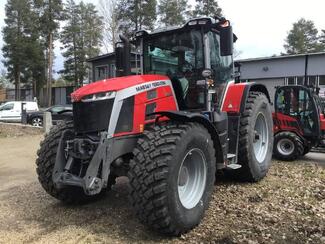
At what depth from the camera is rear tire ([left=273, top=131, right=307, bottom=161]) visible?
11836 millimetres

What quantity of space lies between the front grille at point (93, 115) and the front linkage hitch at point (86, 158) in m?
0.18

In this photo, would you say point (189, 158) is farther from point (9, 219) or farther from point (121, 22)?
point (121, 22)

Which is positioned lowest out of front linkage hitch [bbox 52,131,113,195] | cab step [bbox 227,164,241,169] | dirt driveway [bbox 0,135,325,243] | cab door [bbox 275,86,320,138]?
dirt driveway [bbox 0,135,325,243]

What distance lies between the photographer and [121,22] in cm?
4594

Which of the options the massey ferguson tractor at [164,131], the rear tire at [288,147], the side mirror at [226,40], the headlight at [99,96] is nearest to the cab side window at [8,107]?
the rear tire at [288,147]

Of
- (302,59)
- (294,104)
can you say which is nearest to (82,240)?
(294,104)

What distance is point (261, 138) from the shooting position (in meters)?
8.39

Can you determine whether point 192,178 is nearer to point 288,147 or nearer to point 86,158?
point 86,158

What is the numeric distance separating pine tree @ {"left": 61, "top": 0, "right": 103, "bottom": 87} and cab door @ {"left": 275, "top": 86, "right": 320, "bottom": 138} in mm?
47912

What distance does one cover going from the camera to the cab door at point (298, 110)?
12.0m

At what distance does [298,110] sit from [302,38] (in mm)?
54876

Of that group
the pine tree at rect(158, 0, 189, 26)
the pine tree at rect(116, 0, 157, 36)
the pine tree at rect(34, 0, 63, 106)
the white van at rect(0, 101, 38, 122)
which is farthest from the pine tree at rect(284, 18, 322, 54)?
the white van at rect(0, 101, 38, 122)

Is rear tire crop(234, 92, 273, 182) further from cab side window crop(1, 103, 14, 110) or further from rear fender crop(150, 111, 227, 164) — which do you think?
cab side window crop(1, 103, 14, 110)

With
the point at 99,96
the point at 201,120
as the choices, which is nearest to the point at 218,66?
the point at 201,120
